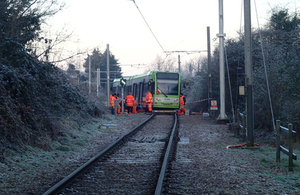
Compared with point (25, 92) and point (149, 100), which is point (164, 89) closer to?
point (149, 100)

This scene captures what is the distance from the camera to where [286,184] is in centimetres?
707

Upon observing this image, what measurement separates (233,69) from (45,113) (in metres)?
16.4

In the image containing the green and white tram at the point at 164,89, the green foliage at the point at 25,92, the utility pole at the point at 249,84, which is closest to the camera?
the green foliage at the point at 25,92

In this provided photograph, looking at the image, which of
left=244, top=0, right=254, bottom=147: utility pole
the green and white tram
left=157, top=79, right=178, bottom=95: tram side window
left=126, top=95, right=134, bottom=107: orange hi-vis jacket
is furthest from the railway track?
left=126, top=95, right=134, bottom=107: orange hi-vis jacket

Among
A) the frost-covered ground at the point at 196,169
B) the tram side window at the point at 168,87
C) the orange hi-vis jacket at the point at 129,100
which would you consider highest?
the tram side window at the point at 168,87

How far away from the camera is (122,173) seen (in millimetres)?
7941

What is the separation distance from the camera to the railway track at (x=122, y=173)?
6.52 meters

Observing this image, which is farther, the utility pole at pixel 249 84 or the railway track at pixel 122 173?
the utility pole at pixel 249 84

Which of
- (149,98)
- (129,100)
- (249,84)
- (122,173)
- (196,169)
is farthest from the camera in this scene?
(129,100)

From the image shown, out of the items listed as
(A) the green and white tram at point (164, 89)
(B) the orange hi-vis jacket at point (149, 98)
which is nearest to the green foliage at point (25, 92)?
(B) the orange hi-vis jacket at point (149, 98)

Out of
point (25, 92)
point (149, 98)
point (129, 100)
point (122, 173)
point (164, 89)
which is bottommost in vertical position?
point (122, 173)

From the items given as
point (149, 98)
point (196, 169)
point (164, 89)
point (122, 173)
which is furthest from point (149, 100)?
point (122, 173)

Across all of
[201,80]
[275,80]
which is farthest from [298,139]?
[201,80]

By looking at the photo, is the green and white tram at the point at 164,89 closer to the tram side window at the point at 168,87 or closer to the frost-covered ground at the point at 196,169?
the tram side window at the point at 168,87
